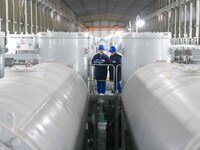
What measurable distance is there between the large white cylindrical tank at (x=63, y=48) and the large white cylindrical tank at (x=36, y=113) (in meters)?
4.84

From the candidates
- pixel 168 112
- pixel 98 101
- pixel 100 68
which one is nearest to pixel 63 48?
pixel 100 68

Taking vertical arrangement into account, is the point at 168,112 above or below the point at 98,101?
above

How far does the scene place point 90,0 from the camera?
32500 millimetres

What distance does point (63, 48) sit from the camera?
9.28 meters

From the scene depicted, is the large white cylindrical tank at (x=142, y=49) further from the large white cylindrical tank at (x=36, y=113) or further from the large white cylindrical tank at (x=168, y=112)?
the large white cylindrical tank at (x=36, y=113)

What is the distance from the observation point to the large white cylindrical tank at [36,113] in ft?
7.56

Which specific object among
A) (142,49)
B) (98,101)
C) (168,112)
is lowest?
(98,101)

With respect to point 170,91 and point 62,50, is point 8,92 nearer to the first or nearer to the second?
point 170,91

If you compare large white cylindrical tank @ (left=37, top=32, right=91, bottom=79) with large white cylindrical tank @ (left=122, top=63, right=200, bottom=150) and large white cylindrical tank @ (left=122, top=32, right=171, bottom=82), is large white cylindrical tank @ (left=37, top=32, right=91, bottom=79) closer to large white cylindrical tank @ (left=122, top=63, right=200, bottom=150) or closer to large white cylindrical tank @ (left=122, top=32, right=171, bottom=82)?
large white cylindrical tank @ (left=122, top=32, right=171, bottom=82)

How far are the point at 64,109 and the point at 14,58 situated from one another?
799cm

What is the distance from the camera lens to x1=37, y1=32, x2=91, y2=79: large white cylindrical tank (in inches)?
365

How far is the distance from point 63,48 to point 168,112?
642cm

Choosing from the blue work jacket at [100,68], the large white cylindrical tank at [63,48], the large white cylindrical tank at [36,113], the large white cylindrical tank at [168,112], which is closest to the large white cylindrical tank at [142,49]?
the blue work jacket at [100,68]

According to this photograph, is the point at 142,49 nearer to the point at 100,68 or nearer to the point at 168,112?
the point at 100,68
